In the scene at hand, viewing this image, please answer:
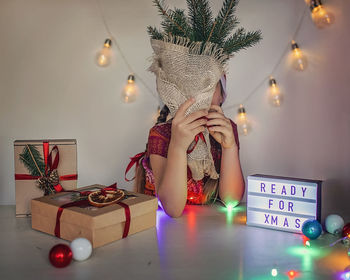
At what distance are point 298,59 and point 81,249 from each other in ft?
3.18

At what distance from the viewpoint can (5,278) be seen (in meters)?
0.64

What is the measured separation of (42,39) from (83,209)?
0.84 m

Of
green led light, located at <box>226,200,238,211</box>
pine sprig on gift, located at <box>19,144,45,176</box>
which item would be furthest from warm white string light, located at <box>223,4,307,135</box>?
pine sprig on gift, located at <box>19,144,45,176</box>

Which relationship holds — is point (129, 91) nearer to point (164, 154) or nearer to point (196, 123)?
point (164, 154)

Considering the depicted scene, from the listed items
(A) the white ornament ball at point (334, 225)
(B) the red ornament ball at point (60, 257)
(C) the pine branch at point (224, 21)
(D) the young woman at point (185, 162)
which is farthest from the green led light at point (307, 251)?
(C) the pine branch at point (224, 21)

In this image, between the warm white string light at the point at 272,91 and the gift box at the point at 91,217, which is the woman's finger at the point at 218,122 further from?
the warm white string light at the point at 272,91

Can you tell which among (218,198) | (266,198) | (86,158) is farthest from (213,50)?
(86,158)

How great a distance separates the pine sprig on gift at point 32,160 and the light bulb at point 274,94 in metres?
0.84

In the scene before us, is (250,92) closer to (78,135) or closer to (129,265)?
(78,135)

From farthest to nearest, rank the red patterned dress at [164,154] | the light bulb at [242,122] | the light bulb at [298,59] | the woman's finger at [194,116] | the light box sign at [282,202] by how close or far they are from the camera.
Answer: the light bulb at [242,122] → the light bulb at [298,59] → the red patterned dress at [164,154] → the woman's finger at [194,116] → the light box sign at [282,202]

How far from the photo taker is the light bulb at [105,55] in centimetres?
144

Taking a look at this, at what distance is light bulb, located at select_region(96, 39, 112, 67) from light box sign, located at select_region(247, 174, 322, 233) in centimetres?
82

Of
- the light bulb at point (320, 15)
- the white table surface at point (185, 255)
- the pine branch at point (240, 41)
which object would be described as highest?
the light bulb at point (320, 15)

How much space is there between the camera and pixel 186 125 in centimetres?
96
